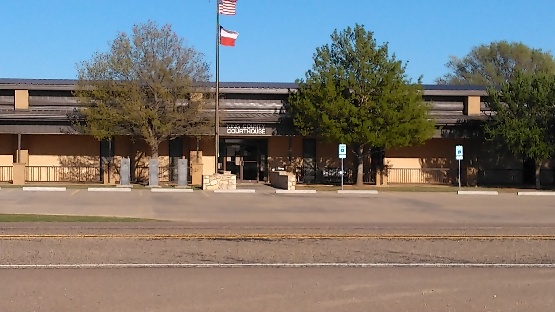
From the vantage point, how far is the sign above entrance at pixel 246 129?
40656mm

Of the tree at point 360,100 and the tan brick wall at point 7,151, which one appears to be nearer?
the tree at point 360,100

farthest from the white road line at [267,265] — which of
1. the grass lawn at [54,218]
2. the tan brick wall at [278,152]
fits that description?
the tan brick wall at [278,152]

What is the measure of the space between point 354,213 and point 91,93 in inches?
824

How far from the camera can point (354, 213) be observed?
2231 centimetres

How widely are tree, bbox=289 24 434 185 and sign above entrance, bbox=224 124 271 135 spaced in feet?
7.22

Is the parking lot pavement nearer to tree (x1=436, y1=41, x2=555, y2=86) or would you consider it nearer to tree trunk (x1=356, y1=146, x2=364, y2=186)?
tree trunk (x1=356, y1=146, x2=364, y2=186)

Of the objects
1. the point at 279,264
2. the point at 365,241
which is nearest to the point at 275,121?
the point at 365,241

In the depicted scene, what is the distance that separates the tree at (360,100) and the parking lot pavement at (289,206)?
584cm

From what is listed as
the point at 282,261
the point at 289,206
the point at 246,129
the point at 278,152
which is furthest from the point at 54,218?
the point at 278,152

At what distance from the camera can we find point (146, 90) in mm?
37719

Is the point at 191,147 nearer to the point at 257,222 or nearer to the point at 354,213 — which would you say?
the point at 354,213

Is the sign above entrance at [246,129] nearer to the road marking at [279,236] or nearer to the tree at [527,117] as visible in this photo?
the tree at [527,117]

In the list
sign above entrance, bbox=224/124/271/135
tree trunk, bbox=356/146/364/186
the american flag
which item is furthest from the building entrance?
the american flag

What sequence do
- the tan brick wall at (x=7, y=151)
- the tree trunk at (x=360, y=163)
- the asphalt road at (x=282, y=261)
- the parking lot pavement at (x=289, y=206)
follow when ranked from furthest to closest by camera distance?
the tan brick wall at (x=7, y=151), the tree trunk at (x=360, y=163), the parking lot pavement at (x=289, y=206), the asphalt road at (x=282, y=261)
